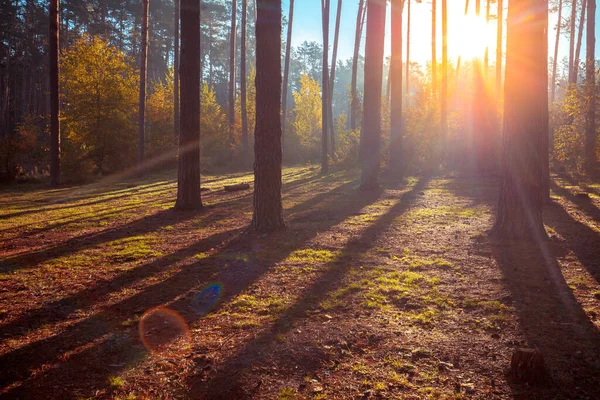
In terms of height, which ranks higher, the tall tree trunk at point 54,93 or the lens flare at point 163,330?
the tall tree trunk at point 54,93

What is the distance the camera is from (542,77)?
720 cm

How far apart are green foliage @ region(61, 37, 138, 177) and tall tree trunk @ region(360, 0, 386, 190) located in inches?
617

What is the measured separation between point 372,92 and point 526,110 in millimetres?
7575

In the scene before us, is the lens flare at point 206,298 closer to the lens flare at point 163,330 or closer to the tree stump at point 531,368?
the lens flare at point 163,330

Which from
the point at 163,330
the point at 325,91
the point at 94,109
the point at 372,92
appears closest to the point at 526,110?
the point at 163,330

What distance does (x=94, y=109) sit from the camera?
76.8ft

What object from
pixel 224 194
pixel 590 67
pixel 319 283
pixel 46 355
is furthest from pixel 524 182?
pixel 590 67

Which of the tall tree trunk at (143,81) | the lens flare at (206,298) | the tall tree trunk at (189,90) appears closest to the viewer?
the lens flare at (206,298)

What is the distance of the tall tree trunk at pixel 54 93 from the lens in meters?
17.3

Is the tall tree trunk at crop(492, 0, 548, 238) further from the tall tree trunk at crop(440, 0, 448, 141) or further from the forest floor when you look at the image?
the tall tree trunk at crop(440, 0, 448, 141)

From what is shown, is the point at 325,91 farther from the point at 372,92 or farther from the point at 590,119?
the point at 590,119

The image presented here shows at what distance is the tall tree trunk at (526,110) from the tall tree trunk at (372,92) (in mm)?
6926

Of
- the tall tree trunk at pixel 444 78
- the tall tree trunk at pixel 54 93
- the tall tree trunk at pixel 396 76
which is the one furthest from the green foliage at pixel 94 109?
the tall tree trunk at pixel 444 78

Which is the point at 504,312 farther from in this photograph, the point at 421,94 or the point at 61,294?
the point at 421,94
